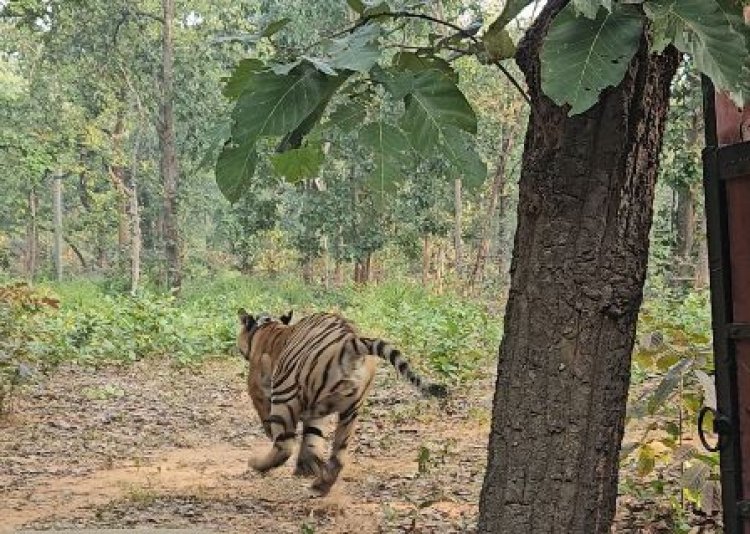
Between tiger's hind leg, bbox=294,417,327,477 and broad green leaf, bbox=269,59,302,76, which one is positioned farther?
tiger's hind leg, bbox=294,417,327,477

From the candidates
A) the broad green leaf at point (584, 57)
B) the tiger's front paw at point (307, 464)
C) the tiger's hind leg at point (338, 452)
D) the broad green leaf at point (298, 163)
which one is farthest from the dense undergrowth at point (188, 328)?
the broad green leaf at point (584, 57)

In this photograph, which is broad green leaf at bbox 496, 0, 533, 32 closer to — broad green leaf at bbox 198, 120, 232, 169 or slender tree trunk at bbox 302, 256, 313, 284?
broad green leaf at bbox 198, 120, 232, 169

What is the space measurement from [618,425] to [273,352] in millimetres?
4599

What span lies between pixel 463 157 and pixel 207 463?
19.0 feet

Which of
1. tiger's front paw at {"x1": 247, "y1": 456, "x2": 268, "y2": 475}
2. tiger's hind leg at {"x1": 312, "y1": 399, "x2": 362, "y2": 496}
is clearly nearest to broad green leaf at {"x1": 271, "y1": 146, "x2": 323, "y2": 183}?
tiger's hind leg at {"x1": 312, "y1": 399, "x2": 362, "y2": 496}

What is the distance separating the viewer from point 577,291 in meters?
2.58

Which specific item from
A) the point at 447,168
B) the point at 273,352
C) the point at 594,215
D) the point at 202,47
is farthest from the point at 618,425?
the point at 202,47

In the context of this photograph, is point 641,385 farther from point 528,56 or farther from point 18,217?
point 18,217

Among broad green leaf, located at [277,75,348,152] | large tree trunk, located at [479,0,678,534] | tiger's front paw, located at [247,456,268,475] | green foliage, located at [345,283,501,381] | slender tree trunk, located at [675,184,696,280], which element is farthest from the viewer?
slender tree trunk, located at [675,184,696,280]

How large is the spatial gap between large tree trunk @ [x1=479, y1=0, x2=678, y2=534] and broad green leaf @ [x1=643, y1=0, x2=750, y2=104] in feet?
3.19

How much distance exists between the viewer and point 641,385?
8820mm

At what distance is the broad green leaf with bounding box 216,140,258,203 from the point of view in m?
1.78

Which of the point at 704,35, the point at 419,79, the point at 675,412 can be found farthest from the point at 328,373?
the point at 704,35

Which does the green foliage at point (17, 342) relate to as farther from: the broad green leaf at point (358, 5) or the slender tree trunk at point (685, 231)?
the slender tree trunk at point (685, 231)
